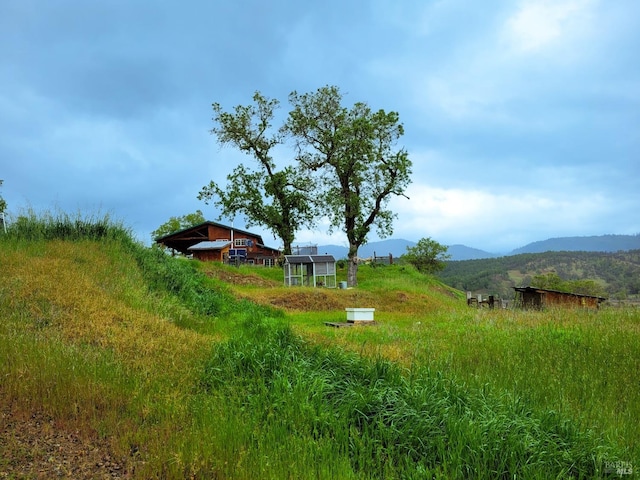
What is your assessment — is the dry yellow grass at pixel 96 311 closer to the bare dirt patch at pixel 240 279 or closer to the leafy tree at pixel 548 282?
the bare dirt patch at pixel 240 279

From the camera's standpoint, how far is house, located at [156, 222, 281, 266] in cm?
4427

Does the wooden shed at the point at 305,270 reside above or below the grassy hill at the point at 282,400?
above

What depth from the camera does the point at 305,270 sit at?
107ft

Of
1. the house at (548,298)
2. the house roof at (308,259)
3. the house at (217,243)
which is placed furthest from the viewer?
the house at (217,243)

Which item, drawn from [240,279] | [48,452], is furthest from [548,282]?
[48,452]

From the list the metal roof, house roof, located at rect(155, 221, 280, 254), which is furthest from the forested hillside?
the metal roof

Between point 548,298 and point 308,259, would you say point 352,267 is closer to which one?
point 308,259

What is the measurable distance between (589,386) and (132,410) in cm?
606

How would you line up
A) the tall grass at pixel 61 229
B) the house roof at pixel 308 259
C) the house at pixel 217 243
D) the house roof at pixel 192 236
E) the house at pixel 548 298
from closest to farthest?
the tall grass at pixel 61 229 < the house at pixel 548 298 < the house roof at pixel 308 259 < the house at pixel 217 243 < the house roof at pixel 192 236

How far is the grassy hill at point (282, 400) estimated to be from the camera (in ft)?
12.4

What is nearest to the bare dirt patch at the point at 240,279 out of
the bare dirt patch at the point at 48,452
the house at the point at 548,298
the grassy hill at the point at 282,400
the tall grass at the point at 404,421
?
the house at the point at 548,298

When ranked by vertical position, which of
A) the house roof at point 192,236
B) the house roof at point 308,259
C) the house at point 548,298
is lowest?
the house at point 548,298

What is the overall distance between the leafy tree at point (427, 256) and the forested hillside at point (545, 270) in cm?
1009

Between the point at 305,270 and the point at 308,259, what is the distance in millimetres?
859
